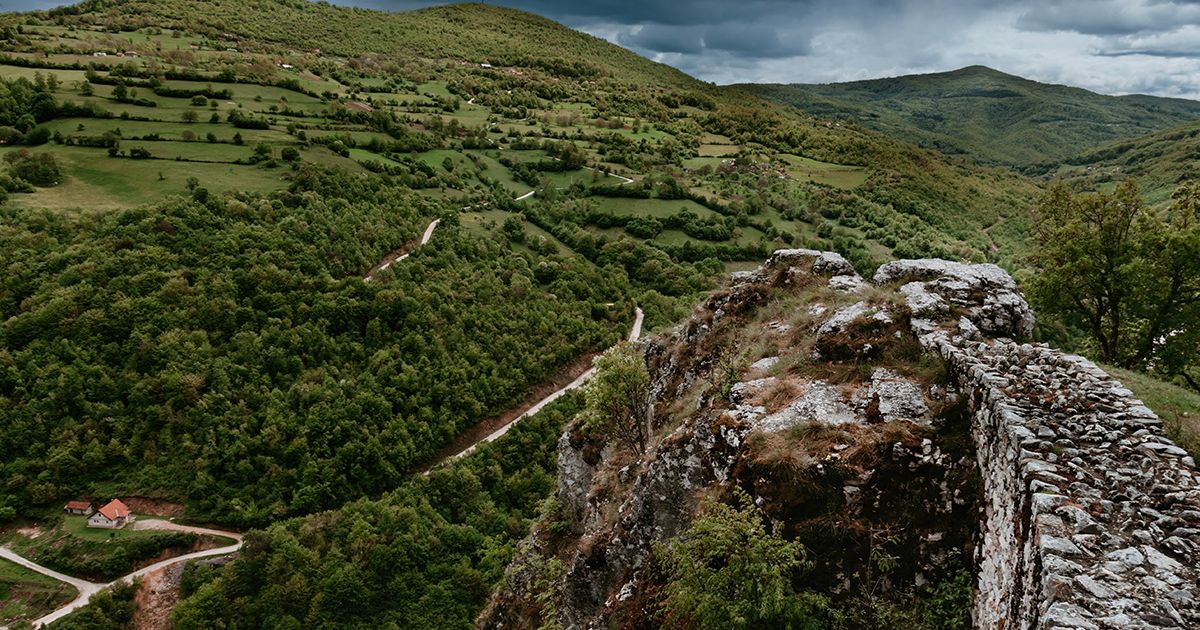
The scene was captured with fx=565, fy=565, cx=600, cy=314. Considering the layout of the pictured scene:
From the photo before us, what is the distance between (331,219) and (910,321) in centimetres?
7620

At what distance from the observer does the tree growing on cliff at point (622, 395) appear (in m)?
24.5

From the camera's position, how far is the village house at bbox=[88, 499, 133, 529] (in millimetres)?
50094

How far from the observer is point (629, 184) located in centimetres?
12700

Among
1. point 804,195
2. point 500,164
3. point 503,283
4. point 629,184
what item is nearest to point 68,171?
point 503,283

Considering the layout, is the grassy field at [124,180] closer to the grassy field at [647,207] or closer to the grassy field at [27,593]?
the grassy field at [27,593]

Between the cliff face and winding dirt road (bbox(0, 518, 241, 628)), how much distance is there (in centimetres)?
4068

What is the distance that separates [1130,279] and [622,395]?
20.0 m

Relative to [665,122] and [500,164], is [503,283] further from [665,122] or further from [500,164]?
[665,122]

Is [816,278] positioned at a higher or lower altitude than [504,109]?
lower

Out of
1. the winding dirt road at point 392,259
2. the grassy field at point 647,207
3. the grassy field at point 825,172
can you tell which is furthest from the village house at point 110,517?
the grassy field at point 825,172

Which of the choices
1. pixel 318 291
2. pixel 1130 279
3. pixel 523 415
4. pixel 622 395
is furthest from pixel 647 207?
pixel 1130 279

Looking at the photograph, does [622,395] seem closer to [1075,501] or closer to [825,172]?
[1075,501]

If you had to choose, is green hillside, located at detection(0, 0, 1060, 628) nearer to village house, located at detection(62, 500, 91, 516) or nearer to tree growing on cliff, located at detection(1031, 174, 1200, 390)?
village house, located at detection(62, 500, 91, 516)

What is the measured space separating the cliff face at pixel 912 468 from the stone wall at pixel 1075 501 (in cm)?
3
